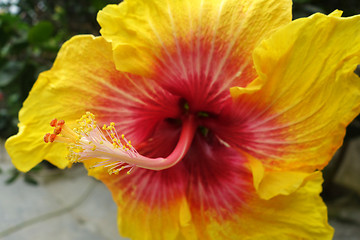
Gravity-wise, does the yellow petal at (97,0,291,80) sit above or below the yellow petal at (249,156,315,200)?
above

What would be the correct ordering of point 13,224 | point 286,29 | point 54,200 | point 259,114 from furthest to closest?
1. point 54,200
2. point 13,224
3. point 259,114
4. point 286,29

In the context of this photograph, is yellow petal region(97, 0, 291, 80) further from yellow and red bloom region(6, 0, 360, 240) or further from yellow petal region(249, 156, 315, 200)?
yellow petal region(249, 156, 315, 200)

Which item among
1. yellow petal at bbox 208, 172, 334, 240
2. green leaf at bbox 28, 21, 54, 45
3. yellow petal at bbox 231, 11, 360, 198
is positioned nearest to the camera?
yellow petal at bbox 231, 11, 360, 198

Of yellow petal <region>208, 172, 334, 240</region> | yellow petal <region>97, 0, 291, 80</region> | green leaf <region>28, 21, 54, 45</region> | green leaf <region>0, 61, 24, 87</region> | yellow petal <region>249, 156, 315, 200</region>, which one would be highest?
yellow petal <region>97, 0, 291, 80</region>

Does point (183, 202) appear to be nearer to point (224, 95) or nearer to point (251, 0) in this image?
point (224, 95)

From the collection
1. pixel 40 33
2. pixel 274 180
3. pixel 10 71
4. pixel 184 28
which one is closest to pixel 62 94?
pixel 184 28

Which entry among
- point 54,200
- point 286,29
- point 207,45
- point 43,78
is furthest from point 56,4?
point 286,29

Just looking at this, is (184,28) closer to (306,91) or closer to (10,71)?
(306,91)

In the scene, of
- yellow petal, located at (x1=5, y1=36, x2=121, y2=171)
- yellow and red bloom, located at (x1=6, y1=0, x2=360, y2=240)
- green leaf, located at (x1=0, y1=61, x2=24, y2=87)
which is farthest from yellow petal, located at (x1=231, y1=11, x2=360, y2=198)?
green leaf, located at (x1=0, y1=61, x2=24, y2=87)

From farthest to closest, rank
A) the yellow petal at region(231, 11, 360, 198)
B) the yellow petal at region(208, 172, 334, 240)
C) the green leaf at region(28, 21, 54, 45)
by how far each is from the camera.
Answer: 1. the green leaf at region(28, 21, 54, 45)
2. the yellow petal at region(208, 172, 334, 240)
3. the yellow petal at region(231, 11, 360, 198)
